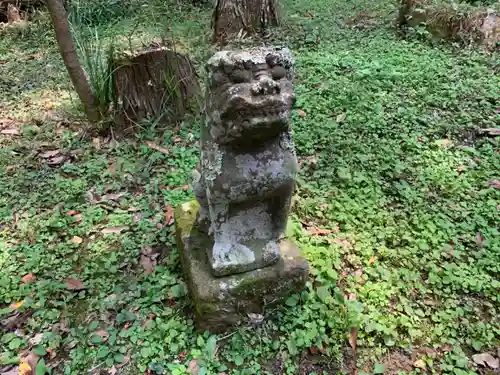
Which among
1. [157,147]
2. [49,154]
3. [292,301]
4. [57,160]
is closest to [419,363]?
[292,301]

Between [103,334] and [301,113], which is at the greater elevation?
[301,113]

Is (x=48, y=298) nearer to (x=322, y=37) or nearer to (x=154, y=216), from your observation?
(x=154, y=216)

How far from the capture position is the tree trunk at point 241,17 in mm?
6293

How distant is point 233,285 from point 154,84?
9.18ft

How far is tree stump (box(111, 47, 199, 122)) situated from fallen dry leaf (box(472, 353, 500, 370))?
3.56 metres

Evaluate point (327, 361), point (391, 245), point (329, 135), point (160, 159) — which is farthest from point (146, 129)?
point (327, 361)

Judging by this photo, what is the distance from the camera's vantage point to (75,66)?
171 inches

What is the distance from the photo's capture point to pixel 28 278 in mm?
3053

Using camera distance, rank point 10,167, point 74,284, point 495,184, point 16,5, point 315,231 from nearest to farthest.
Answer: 1. point 74,284
2. point 315,231
3. point 495,184
4. point 10,167
5. point 16,5

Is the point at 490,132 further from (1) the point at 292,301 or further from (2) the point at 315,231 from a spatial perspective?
(1) the point at 292,301

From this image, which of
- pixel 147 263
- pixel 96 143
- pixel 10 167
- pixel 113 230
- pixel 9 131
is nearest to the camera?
pixel 147 263

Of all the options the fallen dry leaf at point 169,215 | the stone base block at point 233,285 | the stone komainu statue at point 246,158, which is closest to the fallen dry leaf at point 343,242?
the stone base block at point 233,285

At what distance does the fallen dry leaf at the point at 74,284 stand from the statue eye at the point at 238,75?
1.94 m

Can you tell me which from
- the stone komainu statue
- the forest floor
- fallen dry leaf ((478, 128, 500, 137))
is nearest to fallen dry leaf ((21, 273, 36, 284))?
the forest floor
